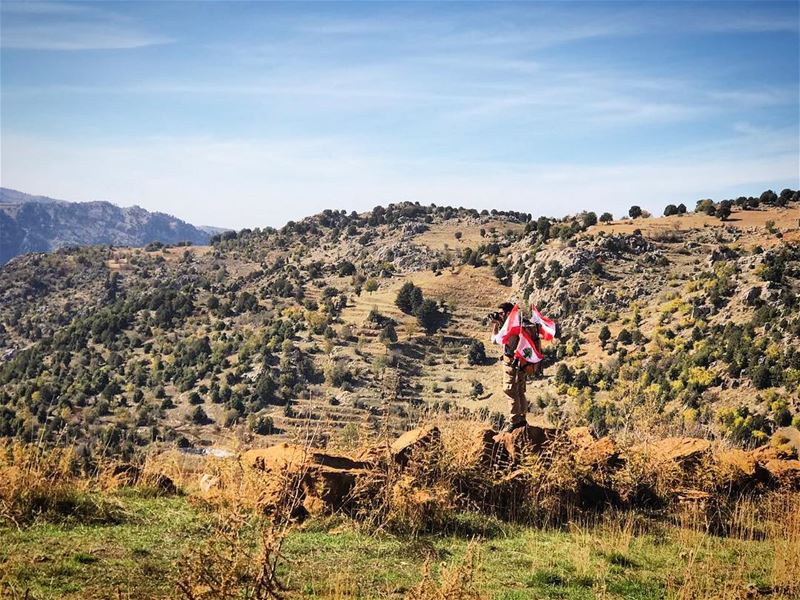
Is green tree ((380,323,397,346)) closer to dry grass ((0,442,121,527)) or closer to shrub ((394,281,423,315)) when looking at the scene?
shrub ((394,281,423,315))

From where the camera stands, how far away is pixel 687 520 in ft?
26.7

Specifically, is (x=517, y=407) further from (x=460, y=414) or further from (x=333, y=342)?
(x=333, y=342)

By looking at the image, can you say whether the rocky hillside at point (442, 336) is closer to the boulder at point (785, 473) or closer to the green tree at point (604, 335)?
the green tree at point (604, 335)

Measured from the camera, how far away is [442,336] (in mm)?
57750

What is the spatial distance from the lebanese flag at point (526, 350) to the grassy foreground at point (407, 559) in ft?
8.35

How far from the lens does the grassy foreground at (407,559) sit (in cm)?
534

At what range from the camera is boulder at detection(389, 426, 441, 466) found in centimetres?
823

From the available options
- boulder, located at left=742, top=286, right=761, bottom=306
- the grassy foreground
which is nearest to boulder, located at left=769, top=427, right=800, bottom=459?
the grassy foreground

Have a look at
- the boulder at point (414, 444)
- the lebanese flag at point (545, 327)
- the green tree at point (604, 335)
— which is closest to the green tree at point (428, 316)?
the green tree at point (604, 335)

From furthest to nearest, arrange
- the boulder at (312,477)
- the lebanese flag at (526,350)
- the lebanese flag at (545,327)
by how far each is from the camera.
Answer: the lebanese flag at (545,327), the lebanese flag at (526,350), the boulder at (312,477)

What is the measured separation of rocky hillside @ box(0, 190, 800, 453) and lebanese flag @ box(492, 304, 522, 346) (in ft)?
45.7

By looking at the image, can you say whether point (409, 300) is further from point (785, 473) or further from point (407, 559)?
point (407, 559)

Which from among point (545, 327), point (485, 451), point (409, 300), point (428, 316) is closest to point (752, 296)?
point (428, 316)

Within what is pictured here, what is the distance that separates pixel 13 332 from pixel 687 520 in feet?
340
